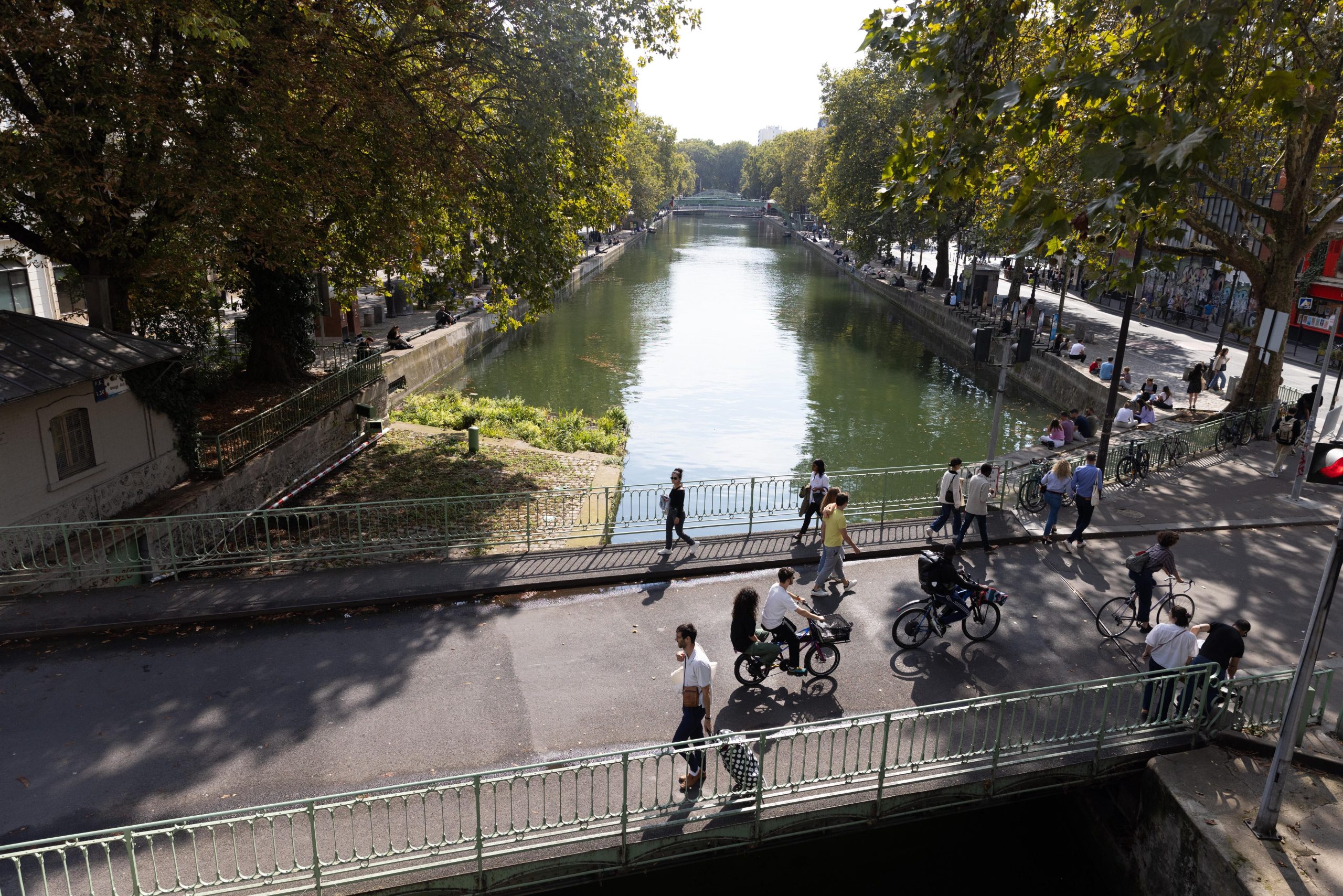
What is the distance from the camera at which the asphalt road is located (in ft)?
25.1

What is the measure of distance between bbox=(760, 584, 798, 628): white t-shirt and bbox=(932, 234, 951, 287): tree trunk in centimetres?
4187

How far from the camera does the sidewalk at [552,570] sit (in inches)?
406

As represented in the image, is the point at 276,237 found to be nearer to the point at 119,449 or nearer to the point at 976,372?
the point at 119,449

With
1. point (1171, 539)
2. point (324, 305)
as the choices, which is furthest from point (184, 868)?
point (324, 305)

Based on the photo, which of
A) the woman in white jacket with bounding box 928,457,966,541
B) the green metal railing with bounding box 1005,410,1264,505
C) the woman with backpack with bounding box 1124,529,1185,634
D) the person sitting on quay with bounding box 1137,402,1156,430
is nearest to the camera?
the woman with backpack with bounding box 1124,529,1185,634

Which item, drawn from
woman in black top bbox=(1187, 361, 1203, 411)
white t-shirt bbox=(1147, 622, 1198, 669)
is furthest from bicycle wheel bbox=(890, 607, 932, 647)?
woman in black top bbox=(1187, 361, 1203, 411)

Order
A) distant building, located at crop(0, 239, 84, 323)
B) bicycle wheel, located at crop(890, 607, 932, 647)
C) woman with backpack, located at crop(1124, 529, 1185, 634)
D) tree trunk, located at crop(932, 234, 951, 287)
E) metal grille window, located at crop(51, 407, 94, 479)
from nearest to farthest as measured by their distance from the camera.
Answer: bicycle wheel, located at crop(890, 607, 932, 647)
woman with backpack, located at crop(1124, 529, 1185, 634)
metal grille window, located at crop(51, 407, 94, 479)
distant building, located at crop(0, 239, 84, 323)
tree trunk, located at crop(932, 234, 951, 287)

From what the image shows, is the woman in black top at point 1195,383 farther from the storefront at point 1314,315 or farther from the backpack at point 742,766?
the backpack at point 742,766

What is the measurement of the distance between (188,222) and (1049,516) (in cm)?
1532

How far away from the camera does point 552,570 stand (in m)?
11.9

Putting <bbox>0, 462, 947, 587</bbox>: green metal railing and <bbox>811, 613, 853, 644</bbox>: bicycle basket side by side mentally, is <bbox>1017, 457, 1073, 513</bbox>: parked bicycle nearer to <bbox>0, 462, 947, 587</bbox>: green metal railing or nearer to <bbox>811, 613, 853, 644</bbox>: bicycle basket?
<bbox>0, 462, 947, 587</bbox>: green metal railing

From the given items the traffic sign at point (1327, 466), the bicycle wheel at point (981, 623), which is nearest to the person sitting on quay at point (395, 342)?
the bicycle wheel at point (981, 623)

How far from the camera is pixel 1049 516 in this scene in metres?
13.6

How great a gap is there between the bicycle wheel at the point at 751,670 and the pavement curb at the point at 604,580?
2.89 meters
